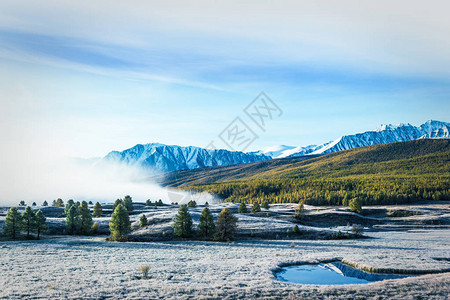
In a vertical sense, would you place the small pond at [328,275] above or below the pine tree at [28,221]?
below

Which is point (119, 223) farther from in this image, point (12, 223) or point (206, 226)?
point (12, 223)

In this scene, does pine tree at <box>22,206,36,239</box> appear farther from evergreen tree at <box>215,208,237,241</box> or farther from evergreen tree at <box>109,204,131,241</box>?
evergreen tree at <box>215,208,237,241</box>

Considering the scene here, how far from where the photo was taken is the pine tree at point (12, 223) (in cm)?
7075

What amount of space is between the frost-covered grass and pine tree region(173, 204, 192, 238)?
54.8ft

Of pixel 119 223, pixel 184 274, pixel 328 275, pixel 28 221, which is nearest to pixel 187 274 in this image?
pixel 184 274

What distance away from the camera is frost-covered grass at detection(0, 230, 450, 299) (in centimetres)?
2617

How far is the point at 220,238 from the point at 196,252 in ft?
58.3

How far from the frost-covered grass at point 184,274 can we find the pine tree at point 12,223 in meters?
17.3

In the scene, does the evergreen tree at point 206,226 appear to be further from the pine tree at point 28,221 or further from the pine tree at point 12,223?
the pine tree at point 12,223

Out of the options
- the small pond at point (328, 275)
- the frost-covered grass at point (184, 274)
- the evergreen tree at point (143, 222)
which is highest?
the evergreen tree at point (143, 222)

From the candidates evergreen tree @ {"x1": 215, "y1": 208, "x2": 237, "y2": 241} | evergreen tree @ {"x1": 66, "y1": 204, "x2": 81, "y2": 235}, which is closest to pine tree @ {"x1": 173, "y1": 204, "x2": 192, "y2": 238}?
evergreen tree @ {"x1": 215, "y1": 208, "x2": 237, "y2": 241}

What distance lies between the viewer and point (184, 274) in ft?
112

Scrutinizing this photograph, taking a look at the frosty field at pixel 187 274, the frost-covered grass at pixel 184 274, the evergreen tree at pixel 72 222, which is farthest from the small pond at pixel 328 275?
the evergreen tree at pixel 72 222

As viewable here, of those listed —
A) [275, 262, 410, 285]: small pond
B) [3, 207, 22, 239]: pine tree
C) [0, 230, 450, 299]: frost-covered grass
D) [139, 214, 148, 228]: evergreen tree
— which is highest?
[3, 207, 22, 239]: pine tree
